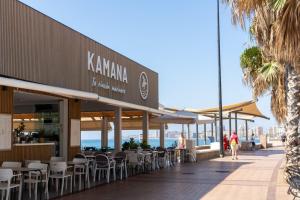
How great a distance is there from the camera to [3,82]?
973 cm

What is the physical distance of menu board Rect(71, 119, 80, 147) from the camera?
53.1ft

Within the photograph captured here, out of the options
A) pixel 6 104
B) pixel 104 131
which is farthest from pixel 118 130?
pixel 6 104

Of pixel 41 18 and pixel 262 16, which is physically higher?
pixel 41 18

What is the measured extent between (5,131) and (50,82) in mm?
2231

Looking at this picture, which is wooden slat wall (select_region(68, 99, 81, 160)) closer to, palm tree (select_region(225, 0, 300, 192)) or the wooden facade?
the wooden facade

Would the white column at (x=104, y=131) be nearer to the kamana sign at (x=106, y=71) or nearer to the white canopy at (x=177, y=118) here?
the white canopy at (x=177, y=118)

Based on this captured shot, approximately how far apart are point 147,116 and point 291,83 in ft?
38.4

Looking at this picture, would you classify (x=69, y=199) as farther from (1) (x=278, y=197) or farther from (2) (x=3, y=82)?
(1) (x=278, y=197)

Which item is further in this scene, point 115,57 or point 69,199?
point 115,57

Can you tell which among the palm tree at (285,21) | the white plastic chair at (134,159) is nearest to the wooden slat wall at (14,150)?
the white plastic chair at (134,159)

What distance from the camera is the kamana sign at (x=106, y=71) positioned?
55.3 feet

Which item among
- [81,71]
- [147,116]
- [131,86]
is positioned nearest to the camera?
[81,71]

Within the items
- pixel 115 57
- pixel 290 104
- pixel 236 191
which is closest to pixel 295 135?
pixel 290 104

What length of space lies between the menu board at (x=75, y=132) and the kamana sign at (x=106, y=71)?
1.54 meters
